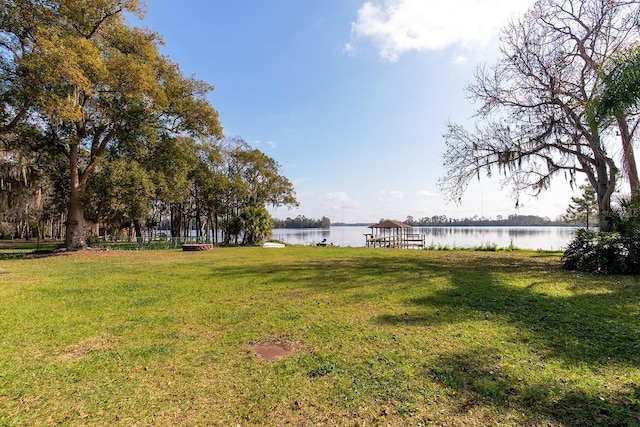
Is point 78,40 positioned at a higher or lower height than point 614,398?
higher

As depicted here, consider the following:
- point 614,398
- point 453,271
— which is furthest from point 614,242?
point 614,398

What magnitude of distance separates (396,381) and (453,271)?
6.85 m

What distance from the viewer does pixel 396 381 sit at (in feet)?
8.81

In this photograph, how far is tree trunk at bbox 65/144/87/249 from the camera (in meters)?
14.2

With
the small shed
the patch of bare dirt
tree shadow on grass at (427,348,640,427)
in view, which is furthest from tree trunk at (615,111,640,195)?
the small shed

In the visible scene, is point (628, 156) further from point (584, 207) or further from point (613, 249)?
point (584, 207)

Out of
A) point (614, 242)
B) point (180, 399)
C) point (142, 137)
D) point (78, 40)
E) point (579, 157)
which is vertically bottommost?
point (180, 399)

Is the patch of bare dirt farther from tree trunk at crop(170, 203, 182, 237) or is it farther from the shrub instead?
tree trunk at crop(170, 203, 182, 237)

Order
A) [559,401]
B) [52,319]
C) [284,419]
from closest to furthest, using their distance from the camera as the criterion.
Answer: [284,419], [559,401], [52,319]

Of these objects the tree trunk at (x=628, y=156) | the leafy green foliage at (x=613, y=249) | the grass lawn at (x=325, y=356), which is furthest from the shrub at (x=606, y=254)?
the grass lawn at (x=325, y=356)

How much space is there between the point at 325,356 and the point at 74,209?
1619 centimetres

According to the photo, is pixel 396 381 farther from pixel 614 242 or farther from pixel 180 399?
pixel 614 242

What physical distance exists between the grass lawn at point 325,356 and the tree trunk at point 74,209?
981 cm

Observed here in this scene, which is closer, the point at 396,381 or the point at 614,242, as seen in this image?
the point at 396,381
